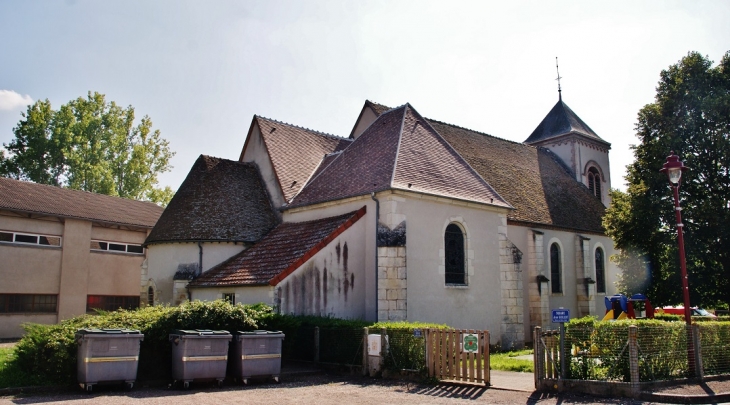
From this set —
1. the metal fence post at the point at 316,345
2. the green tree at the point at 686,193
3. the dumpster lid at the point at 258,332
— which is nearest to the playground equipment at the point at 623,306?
the green tree at the point at 686,193

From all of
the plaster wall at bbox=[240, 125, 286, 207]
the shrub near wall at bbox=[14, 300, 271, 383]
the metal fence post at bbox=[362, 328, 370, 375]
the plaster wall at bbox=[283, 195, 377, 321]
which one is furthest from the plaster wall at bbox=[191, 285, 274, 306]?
the plaster wall at bbox=[240, 125, 286, 207]

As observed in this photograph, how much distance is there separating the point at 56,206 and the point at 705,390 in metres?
27.8

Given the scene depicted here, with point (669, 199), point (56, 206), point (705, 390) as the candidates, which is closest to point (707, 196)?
point (669, 199)

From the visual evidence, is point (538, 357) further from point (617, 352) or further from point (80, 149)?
point (80, 149)

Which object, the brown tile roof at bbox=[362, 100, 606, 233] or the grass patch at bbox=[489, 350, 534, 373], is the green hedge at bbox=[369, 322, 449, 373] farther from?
the brown tile roof at bbox=[362, 100, 606, 233]

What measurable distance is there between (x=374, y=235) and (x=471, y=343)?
650 cm

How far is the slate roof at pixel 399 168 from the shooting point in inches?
762

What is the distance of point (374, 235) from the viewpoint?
61.0ft

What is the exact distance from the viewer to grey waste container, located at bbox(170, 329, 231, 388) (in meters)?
12.4

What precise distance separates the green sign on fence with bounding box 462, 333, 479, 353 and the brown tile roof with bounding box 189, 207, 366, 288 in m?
6.24

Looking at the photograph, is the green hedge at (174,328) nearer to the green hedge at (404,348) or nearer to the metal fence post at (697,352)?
the green hedge at (404,348)

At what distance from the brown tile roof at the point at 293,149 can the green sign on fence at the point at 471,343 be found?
37.4 feet

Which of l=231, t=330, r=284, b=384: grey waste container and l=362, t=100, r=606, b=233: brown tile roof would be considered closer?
l=231, t=330, r=284, b=384: grey waste container

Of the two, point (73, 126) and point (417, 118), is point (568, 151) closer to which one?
point (417, 118)
